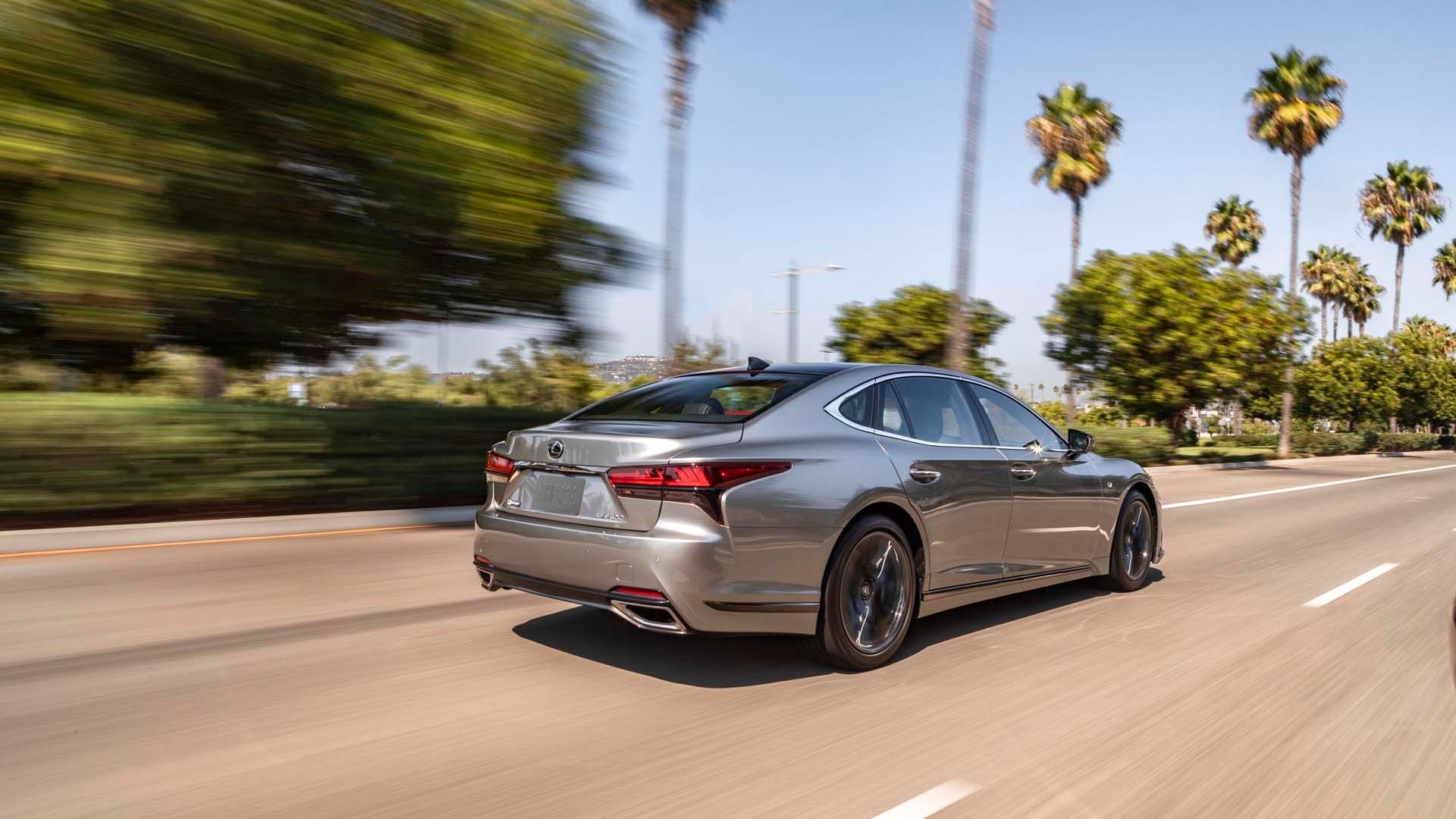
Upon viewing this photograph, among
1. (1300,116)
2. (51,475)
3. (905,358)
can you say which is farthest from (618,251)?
(1300,116)

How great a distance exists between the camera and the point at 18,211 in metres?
9.35

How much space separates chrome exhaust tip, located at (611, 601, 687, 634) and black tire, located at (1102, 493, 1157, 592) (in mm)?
4025

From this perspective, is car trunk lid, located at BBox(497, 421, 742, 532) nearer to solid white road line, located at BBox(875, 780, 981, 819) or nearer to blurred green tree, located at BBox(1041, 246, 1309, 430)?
solid white road line, located at BBox(875, 780, 981, 819)

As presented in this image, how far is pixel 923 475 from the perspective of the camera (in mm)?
5512

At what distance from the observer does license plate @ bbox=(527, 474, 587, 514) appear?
16.0 ft

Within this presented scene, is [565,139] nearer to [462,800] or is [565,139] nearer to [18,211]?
[18,211]

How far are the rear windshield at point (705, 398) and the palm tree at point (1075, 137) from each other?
37.8m

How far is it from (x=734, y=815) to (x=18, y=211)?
9005 millimetres

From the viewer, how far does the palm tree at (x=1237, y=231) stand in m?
60.5

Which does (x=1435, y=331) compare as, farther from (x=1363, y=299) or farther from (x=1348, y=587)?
(x=1348, y=587)

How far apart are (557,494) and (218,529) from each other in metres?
5.54

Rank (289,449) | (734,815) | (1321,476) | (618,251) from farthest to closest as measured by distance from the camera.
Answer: (1321,476) → (618,251) → (289,449) → (734,815)

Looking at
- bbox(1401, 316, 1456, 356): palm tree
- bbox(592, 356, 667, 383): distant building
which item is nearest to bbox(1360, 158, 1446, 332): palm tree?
bbox(1401, 316, 1456, 356): palm tree

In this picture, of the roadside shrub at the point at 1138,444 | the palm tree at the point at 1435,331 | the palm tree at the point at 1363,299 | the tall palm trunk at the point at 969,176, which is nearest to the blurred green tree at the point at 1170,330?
the roadside shrub at the point at 1138,444
